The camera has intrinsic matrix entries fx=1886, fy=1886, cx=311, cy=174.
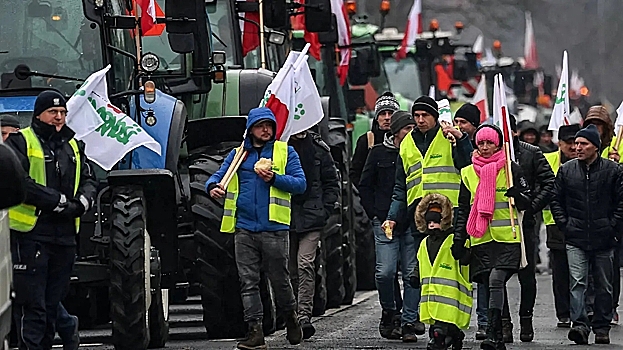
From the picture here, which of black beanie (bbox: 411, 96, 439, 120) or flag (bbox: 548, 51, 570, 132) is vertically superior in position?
black beanie (bbox: 411, 96, 439, 120)

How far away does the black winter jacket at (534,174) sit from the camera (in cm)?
1477

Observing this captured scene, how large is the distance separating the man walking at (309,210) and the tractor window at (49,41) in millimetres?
2335

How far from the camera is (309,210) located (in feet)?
49.9

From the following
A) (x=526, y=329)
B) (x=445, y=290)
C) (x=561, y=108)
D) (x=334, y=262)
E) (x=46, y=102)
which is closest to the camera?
(x=46, y=102)

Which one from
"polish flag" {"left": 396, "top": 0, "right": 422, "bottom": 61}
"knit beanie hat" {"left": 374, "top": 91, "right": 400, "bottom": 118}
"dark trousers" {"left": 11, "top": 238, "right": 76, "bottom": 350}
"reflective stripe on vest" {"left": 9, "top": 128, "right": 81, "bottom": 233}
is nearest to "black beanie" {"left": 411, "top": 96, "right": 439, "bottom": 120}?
"knit beanie hat" {"left": 374, "top": 91, "right": 400, "bottom": 118}

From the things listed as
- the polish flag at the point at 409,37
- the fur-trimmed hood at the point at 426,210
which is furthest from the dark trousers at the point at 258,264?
the polish flag at the point at 409,37

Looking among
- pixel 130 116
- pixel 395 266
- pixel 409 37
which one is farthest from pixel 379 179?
pixel 409 37

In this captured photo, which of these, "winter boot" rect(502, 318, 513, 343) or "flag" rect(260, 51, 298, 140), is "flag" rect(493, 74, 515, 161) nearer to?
"winter boot" rect(502, 318, 513, 343)

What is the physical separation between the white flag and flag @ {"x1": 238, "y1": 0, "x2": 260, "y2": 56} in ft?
12.9

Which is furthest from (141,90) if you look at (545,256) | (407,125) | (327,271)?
(545,256)

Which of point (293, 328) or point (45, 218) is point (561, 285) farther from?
point (45, 218)

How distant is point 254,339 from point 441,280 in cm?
142

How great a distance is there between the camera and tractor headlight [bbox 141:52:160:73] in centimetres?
1357

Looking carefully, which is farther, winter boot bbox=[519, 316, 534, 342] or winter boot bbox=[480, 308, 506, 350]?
winter boot bbox=[519, 316, 534, 342]
